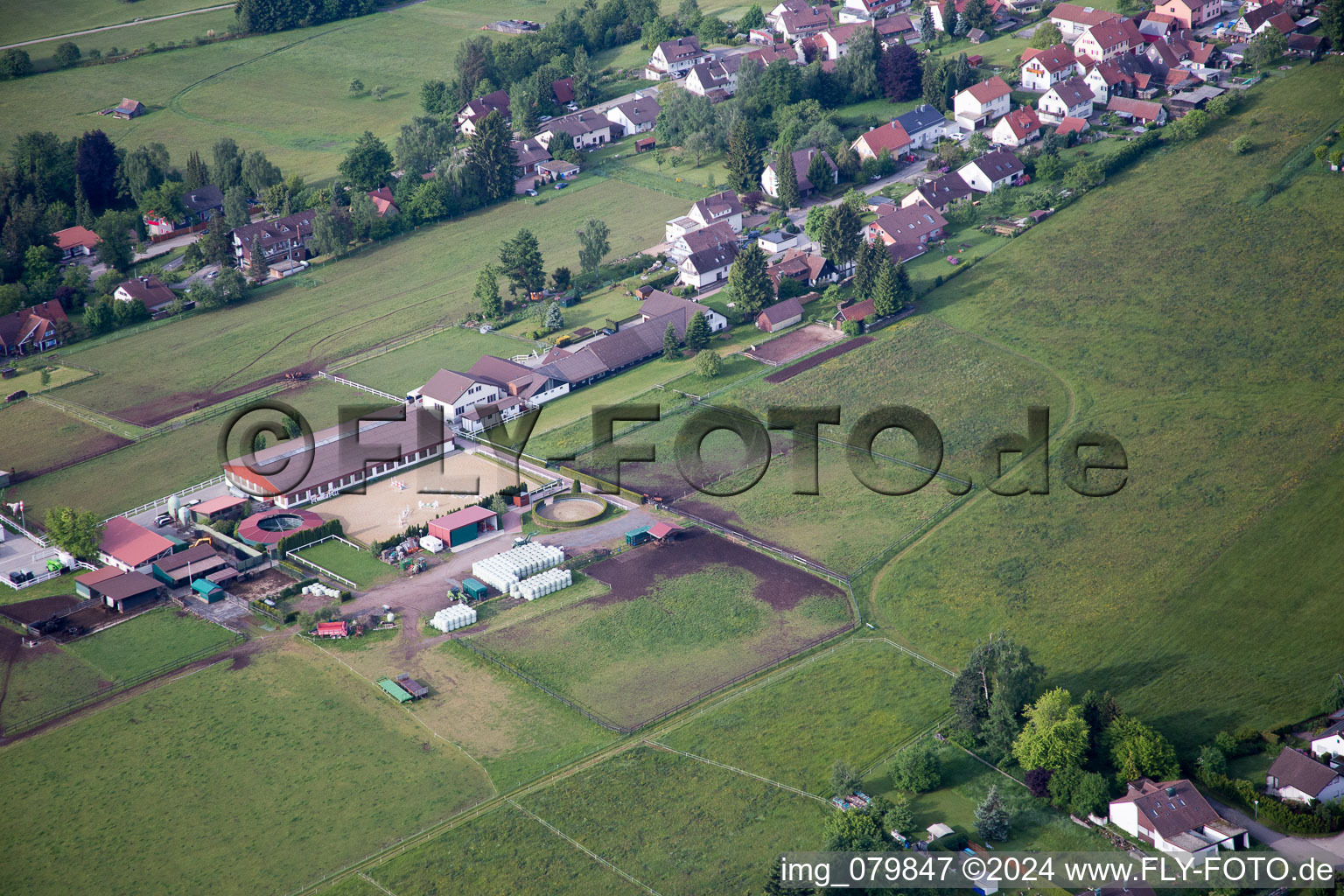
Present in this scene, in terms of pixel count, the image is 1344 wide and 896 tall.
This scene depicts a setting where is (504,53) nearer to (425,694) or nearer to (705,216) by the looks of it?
(705,216)

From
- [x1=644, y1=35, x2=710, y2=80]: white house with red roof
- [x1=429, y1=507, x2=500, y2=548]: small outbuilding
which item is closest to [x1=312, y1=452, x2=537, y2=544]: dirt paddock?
[x1=429, y1=507, x2=500, y2=548]: small outbuilding

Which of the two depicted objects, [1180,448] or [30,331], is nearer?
[1180,448]

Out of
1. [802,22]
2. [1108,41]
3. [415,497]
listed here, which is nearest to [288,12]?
[802,22]

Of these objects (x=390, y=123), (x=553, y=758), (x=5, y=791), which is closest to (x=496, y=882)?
(x=553, y=758)

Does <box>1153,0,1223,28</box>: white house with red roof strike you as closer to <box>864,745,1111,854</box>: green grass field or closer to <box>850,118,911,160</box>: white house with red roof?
<box>850,118,911,160</box>: white house with red roof

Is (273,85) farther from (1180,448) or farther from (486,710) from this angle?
(1180,448)
